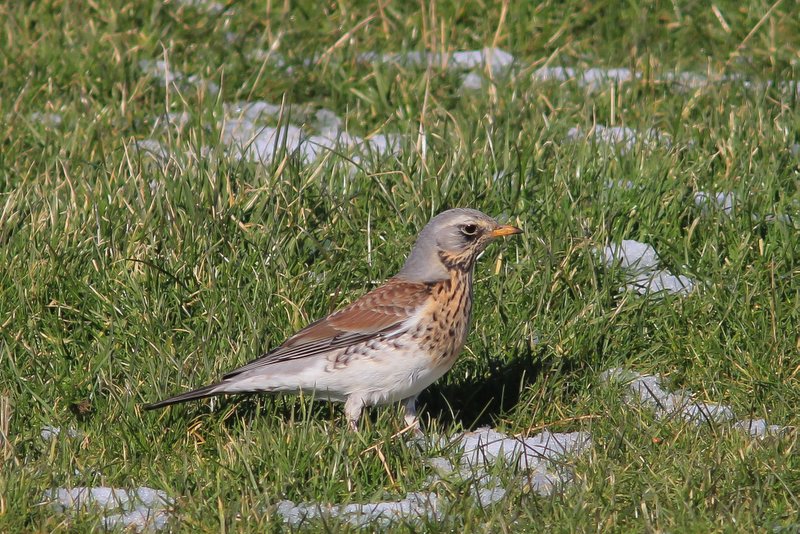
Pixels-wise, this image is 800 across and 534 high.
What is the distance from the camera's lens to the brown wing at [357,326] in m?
6.16

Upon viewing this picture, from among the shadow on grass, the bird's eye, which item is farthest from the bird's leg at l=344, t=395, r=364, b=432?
the bird's eye

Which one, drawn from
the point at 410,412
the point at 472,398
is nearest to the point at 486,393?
the point at 472,398

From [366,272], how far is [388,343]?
47.6 inches

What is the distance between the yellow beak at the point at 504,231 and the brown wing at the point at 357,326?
46 cm

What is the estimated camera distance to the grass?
5.58 m

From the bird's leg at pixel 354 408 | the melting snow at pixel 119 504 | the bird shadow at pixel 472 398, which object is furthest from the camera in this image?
the bird shadow at pixel 472 398

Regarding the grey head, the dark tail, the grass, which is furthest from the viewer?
the grey head

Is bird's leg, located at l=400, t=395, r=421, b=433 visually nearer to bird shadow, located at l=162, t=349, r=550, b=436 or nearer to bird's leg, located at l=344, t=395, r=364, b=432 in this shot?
bird shadow, located at l=162, t=349, r=550, b=436

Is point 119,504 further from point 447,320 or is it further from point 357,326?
point 447,320

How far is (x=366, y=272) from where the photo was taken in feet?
23.9

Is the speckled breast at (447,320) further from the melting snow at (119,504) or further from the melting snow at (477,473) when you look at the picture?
the melting snow at (119,504)

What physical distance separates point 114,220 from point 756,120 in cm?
440

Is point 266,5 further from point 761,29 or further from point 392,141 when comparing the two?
point 761,29

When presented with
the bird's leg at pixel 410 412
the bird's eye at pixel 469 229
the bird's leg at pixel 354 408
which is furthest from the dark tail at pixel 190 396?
the bird's eye at pixel 469 229
